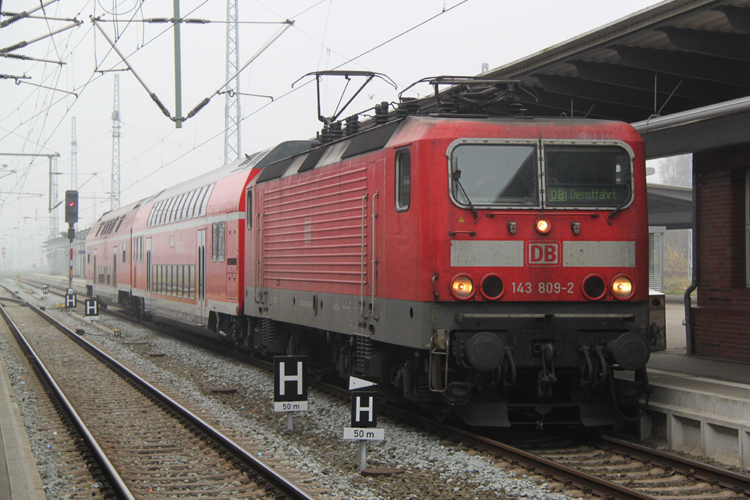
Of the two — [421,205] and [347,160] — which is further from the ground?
[347,160]

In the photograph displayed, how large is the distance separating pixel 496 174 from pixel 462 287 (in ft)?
3.86

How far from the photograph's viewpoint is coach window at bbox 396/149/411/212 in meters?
8.12

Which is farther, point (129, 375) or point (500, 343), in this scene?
point (129, 375)

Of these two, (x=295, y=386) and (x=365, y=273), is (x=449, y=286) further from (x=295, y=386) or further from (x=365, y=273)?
(x=295, y=386)

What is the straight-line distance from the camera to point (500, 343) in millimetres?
7383

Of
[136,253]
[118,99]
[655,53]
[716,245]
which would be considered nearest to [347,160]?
[655,53]

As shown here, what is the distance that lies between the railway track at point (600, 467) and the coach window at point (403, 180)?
2404 millimetres

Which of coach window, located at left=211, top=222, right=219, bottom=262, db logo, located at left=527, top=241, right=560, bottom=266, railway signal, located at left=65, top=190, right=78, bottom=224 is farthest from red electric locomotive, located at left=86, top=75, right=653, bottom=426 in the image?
railway signal, located at left=65, top=190, right=78, bottom=224

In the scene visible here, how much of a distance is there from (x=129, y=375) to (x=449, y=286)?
7854mm

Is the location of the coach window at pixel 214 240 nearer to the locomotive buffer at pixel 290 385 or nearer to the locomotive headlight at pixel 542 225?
the locomotive buffer at pixel 290 385

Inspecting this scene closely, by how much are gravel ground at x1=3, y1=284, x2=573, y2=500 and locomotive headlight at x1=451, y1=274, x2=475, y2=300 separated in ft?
4.84

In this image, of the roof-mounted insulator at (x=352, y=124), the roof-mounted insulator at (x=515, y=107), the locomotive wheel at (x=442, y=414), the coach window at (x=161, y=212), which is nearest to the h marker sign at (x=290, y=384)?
the locomotive wheel at (x=442, y=414)

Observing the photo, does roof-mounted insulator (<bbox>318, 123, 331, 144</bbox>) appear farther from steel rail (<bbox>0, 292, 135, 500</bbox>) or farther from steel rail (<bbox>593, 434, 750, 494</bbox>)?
steel rail (<bbox>593, 434, 750, 494</bbox>)

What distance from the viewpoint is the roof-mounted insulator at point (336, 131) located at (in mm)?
11445
